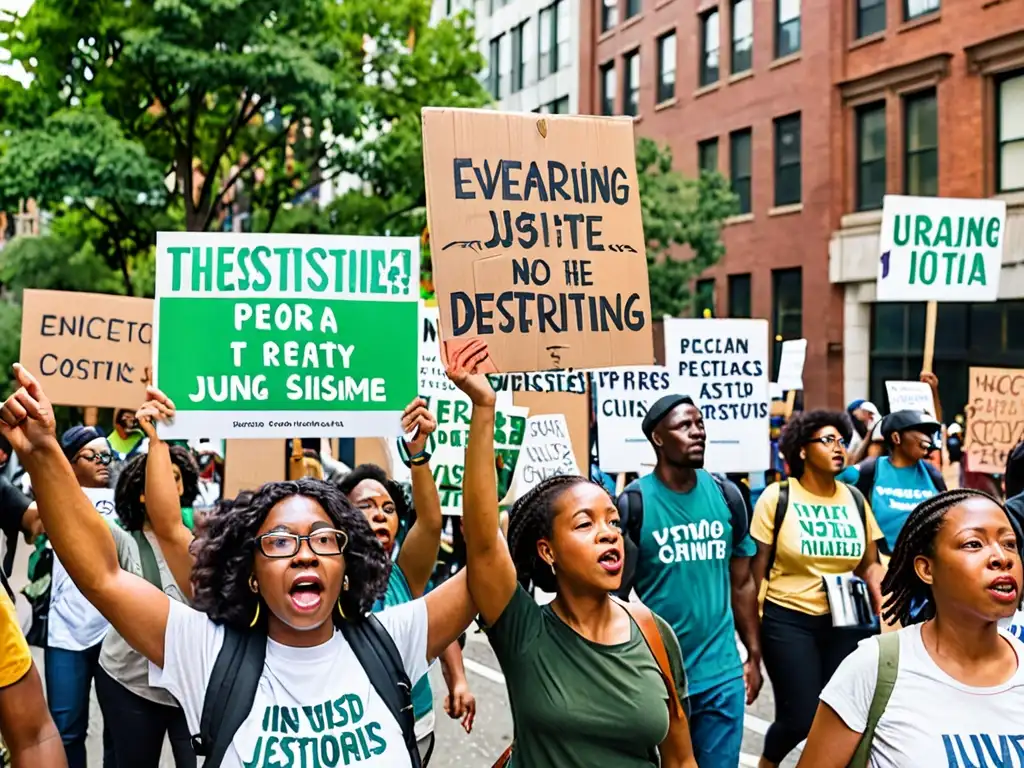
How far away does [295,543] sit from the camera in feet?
9.30

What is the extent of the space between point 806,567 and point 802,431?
66cm

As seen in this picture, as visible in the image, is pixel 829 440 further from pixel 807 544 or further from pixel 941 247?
Answer: pixel 941 247

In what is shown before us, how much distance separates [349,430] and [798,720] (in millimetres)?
2305

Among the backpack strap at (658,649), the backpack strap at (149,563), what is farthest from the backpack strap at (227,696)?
the backpack strap at (149,563)

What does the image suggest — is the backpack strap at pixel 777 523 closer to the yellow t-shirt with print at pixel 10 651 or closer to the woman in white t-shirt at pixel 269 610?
the woman in white t-shirt at pixel 269 610

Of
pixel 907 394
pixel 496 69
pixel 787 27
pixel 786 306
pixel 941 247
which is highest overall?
pixel 496 69

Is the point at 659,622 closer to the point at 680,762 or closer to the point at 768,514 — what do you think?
the point at 680,762

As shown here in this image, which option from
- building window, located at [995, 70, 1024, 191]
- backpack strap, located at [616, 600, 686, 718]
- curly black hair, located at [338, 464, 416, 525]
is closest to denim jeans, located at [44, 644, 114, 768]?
curly black hair, located at [338, 464, 416, 525]

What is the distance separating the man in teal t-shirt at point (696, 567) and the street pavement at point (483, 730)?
1.55m

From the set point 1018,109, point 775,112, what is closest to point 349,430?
point 1018,109

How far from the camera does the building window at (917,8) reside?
74.1 ft

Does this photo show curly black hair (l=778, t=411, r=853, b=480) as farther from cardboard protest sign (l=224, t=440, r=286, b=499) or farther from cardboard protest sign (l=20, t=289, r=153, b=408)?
cardboard protest sign (l=20, t=289, r=153, b=408)

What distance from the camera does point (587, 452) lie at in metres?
8.44

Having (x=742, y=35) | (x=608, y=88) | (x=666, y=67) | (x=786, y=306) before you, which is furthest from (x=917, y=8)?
(x=608, y=88)
